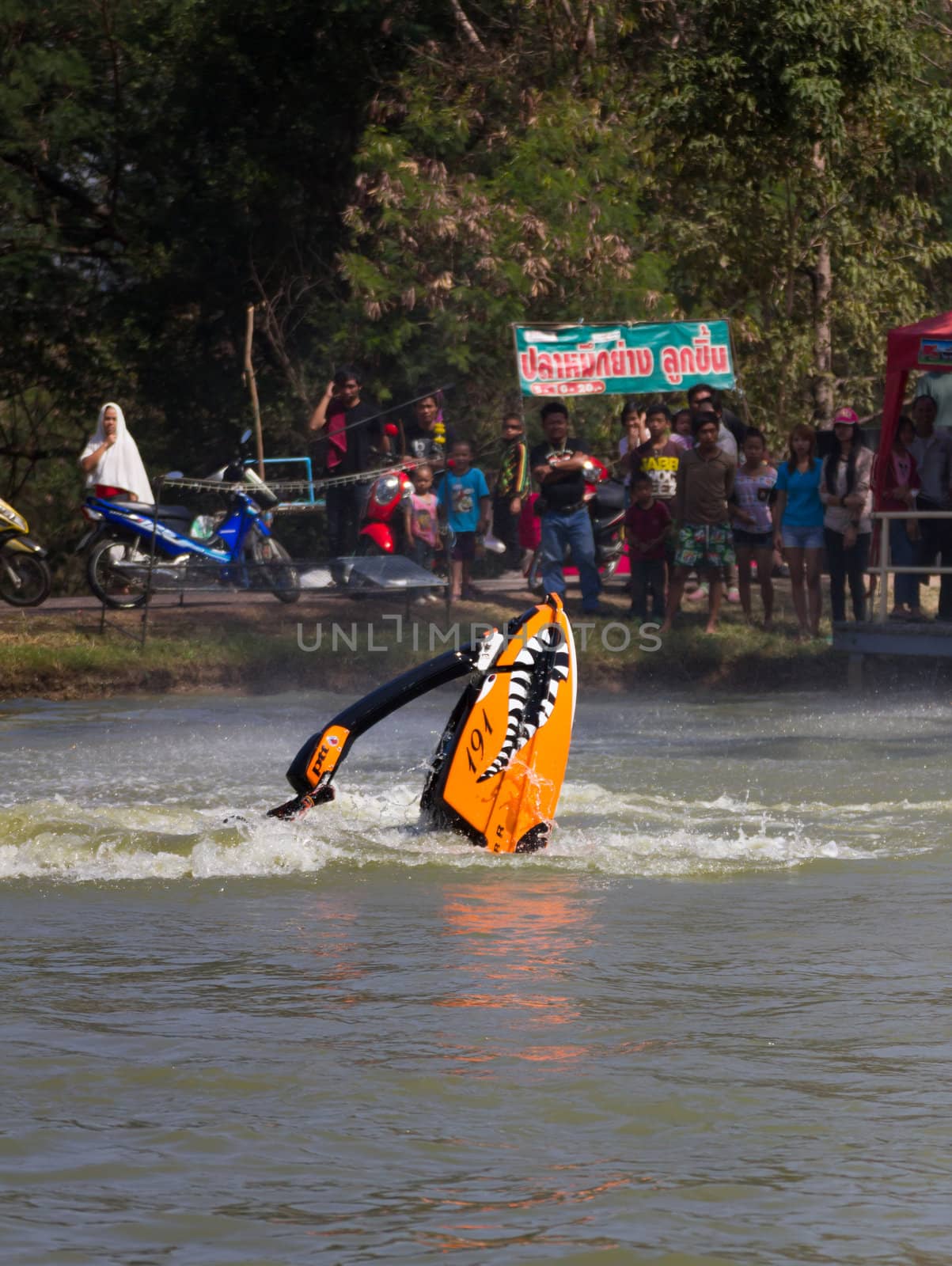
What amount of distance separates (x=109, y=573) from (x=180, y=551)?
2.05 feet

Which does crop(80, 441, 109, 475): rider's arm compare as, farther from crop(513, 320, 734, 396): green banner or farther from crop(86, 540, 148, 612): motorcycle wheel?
crop(513, 320, 734, 396): green banner

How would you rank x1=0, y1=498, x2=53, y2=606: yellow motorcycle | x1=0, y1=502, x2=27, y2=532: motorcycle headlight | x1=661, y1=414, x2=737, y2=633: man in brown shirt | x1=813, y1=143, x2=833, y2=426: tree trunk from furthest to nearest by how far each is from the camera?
x1=813, y1=143, x2=833, y2=426: tree trunk
x1=0, y1=498, x2=53, y2=606: yellow motorcycle
x1=0, y1=502, x2=27, y2=532: motorcycle headlight
x1=661, y1=414, x2=737, y2=633: man in brown shirt

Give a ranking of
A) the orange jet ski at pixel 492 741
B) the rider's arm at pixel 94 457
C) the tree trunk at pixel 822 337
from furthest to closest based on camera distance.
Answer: the tree trunk at pixel 822 337, the rider's arm at pixel 94 457, the orange jet ski at pixel 492 741

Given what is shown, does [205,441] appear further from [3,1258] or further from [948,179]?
[3,1258]

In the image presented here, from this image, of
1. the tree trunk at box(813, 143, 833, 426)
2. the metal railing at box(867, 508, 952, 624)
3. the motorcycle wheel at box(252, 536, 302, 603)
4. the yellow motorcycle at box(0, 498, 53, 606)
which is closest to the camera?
the metal railing at box(867, 508, 952, 624)

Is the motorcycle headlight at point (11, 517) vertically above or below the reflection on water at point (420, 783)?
above

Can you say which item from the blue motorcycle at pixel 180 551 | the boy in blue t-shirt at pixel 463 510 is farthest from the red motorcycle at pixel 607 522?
the blue motorcycle at pixel 180 551

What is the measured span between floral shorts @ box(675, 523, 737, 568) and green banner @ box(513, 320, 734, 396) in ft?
4.94

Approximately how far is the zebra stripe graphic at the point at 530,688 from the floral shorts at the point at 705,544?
7190 mm

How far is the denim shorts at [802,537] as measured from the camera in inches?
650

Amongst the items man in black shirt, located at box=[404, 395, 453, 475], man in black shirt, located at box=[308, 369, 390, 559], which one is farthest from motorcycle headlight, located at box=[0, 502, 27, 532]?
man in black shirt, located at box=[404, 395, 453, 475]

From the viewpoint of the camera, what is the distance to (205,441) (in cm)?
2484

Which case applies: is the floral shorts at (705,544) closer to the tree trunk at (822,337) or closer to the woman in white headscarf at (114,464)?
the tree trunk at (822,337)

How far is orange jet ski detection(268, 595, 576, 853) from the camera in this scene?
29.1 feet
